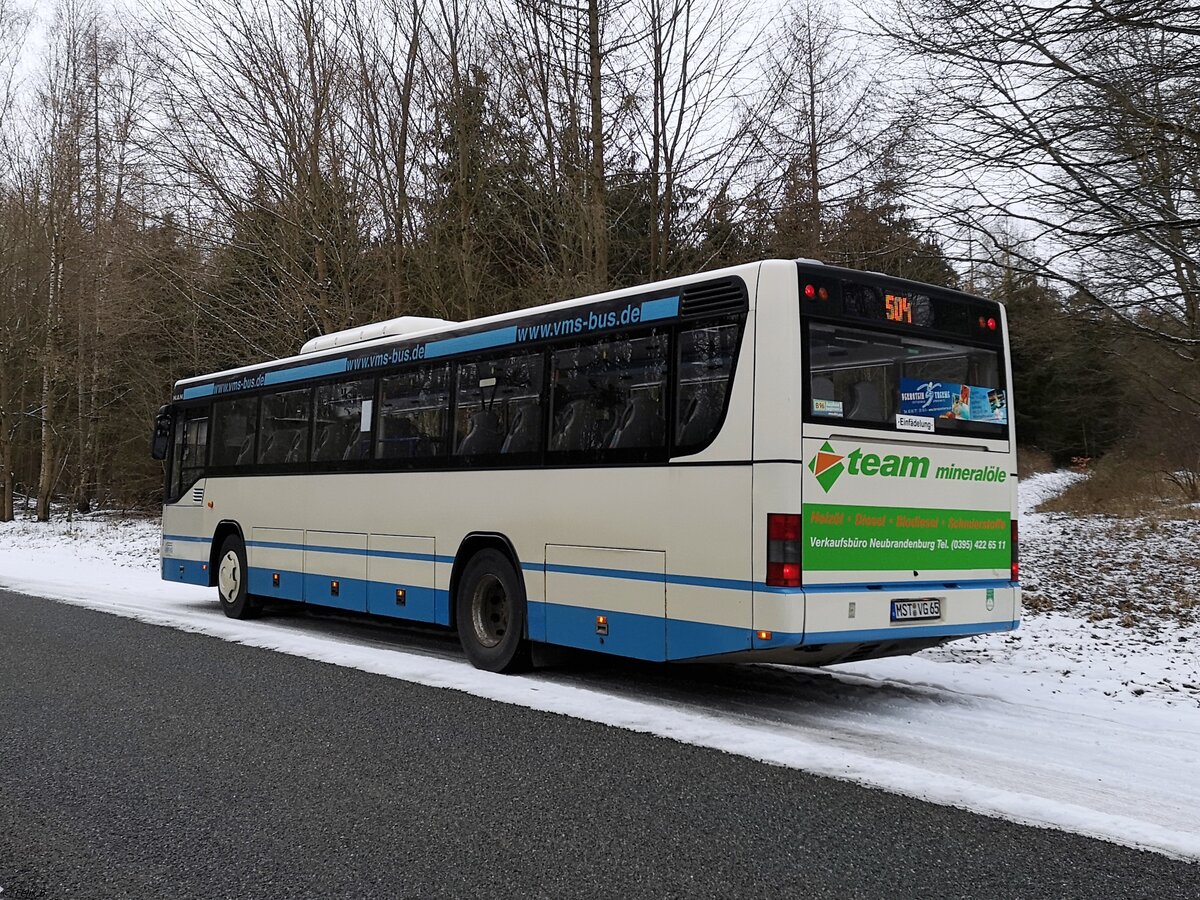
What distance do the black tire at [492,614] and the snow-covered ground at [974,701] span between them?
0.21m

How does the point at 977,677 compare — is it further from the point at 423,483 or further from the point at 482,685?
the point at 423,483

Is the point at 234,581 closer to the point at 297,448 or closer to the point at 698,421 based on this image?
the point at 297,448

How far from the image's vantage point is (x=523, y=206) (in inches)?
643

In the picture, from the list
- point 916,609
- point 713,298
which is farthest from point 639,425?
point 916,609

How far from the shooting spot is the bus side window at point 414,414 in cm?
1000

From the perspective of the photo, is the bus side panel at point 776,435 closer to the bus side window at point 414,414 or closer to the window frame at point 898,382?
the window frame at point 898,382

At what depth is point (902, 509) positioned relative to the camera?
7.34 m

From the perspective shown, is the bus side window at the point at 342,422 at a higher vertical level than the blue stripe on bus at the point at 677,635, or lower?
higher

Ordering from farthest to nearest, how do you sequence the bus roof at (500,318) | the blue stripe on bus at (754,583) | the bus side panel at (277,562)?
the bus side panel at (277,562)
the bus roof at (500,318)
the blue stripe on bus at (754,583)

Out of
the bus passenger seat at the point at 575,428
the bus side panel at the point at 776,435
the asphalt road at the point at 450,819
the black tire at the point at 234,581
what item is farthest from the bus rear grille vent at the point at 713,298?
the black tire at the point at 234,581

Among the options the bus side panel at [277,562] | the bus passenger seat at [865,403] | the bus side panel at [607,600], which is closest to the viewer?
the bus passenger seat at [865,403]

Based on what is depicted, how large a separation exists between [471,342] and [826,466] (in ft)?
12.8

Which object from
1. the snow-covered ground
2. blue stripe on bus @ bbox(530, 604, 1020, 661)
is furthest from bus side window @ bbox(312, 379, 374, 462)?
blue stripe on bus @ bbox(530, 604, 1020, 661)

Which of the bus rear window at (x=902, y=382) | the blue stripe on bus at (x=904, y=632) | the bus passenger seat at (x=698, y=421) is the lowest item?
the blue stripe on bus at (x=904, y=632)
